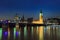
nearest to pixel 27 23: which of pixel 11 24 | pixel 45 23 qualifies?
pixel 11 24

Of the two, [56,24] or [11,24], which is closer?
[11,24]

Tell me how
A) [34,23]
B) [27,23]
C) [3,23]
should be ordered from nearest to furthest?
[3,23]
[27,23]
[34,23]

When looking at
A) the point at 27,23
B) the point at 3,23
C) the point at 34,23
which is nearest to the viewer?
the point at 3,23

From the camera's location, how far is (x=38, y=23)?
112 m

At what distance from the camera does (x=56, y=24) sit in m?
110

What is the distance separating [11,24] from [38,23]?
2070 cm

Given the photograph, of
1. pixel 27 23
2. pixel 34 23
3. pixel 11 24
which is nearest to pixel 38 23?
pixel 34 23

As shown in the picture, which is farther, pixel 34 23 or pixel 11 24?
pixel 34 23

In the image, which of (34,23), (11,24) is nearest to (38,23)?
(34,23)

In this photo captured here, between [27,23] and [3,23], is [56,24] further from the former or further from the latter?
[3,23]

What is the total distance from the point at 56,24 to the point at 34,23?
1212 cm

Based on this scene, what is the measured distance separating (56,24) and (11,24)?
2695cm

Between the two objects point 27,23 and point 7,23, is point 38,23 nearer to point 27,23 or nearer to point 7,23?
point 27,23

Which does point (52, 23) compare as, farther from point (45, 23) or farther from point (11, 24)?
point (11, 24)
